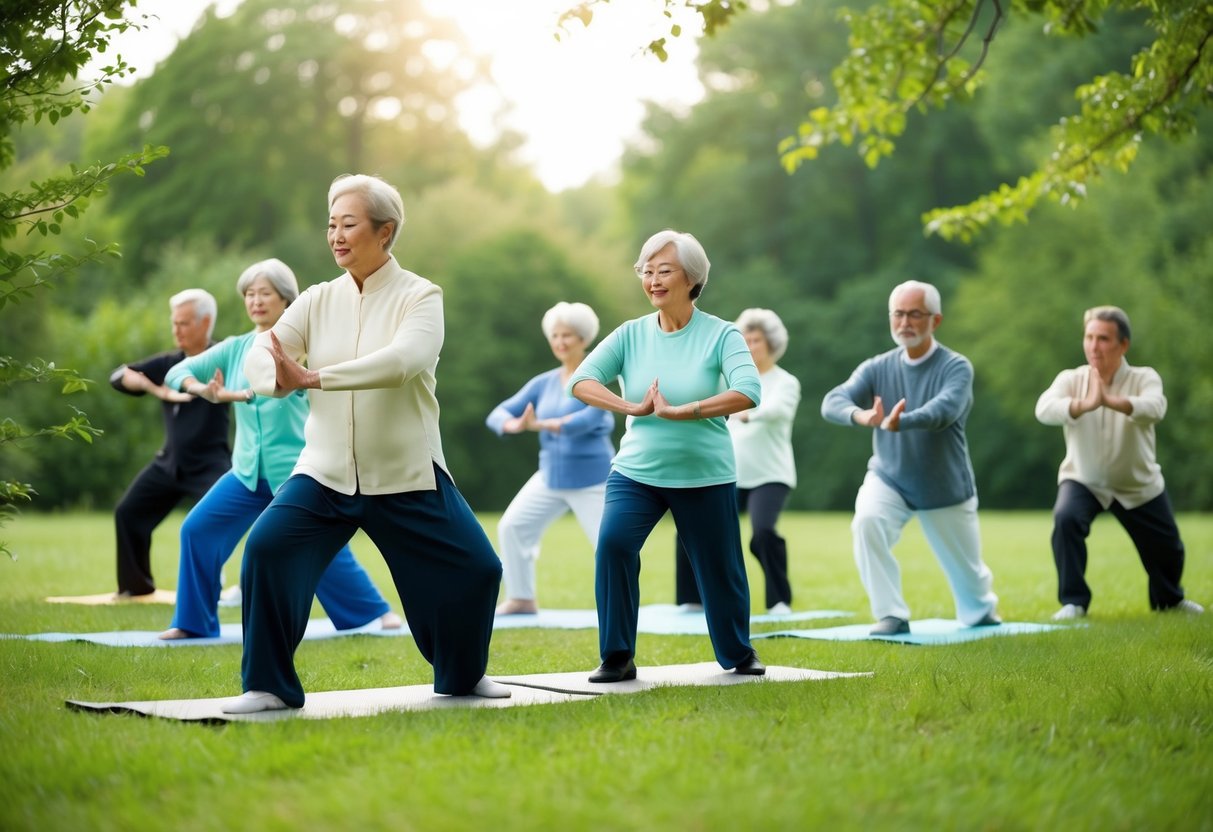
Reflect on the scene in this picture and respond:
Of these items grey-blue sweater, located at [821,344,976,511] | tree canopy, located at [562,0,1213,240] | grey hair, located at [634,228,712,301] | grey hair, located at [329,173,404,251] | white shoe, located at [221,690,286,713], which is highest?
tree canopy, located at [562,0,1213,240]

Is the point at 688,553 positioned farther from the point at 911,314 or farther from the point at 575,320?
the point at 575,320

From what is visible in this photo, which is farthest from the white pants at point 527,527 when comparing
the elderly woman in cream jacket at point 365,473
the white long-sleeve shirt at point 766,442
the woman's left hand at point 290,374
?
the woman's left hand at point 290,374

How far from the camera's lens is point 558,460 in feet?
33.9

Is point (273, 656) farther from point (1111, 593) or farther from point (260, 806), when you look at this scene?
point (1111, 593)

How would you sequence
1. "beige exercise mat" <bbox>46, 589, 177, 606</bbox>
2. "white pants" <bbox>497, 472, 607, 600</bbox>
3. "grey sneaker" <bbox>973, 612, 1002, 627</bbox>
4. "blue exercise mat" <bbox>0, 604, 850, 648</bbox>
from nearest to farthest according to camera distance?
"blue exercise mat" <bbox>0, 604, 850, 648</bbox>
"grey sneaker" <bbox>973, 612, 1002, 627</bbox>
"beige exercise mat" <bbox>46, 589, 177, 606</bbox>
"white pants" <bbox>497, 472, 607, 600</bbox>

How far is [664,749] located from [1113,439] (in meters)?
5.98

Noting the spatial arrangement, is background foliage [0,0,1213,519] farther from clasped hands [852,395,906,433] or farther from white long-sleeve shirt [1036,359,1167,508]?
clasped hands [852,395,906,433]

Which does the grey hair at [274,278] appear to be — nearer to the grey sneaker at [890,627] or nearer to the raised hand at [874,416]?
the raised hand at [874,416]

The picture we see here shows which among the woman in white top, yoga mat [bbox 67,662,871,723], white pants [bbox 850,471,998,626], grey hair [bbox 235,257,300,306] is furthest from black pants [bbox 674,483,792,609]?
grey hair [bbox 235,257,300,306]

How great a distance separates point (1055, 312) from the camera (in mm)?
36750

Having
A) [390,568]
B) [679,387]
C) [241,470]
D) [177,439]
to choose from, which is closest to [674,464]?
[679,387]

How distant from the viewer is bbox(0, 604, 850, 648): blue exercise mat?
796cm

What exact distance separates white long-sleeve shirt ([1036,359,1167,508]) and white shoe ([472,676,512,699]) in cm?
498

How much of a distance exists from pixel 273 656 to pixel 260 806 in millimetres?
1529
